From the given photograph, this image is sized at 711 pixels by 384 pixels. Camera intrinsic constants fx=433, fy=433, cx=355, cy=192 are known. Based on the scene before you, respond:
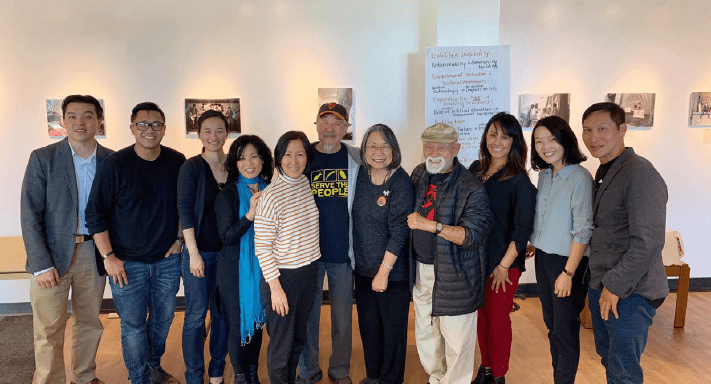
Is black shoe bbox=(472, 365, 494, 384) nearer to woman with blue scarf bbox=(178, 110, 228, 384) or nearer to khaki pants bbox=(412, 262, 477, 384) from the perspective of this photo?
khaki pants bbox=(412, 262, 477, 384)

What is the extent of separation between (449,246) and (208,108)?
2900 millimetres

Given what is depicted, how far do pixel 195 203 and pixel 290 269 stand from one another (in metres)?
0.74

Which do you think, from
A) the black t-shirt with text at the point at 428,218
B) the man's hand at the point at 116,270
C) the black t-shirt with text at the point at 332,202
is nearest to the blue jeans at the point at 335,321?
the black t-shirt with text at the point at 332,202

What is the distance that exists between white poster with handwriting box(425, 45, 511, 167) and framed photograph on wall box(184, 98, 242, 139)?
6.08 ft

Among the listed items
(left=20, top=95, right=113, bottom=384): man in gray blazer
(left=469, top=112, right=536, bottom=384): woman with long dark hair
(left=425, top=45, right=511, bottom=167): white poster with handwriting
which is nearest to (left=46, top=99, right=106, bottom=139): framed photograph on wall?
(left=20, top=95, right=113, bottom=384): man in gray blazer

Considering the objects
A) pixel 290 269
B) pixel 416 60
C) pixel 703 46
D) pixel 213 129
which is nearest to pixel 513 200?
pixel 290 269

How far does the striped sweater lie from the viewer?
2324mm

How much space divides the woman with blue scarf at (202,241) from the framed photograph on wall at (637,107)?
4033mm

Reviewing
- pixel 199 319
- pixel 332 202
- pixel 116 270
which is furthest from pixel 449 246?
pixel 116 270

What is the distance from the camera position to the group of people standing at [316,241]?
2.39 meters

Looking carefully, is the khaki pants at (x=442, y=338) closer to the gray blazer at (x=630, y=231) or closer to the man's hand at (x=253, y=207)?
the gray blazer at (x=630, y=231)

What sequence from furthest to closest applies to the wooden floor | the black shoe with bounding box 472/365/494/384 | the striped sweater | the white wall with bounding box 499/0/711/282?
the white wall with bounding box 499/0/711/282 < the wooden floor < the black shoe with bounding box 472/365/494/384 < the striped sweater

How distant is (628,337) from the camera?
7.06ft

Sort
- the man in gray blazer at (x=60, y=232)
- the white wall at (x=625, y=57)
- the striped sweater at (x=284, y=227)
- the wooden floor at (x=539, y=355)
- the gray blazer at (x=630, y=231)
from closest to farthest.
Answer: the gray blazer at (x=630, y=231) → the striped sweater at (x=284, y=227) → the man in gray blazer at (x=60, y=232) → the wooden floor at (x=539, y=355) → the white wall at (x=625, y=57)
